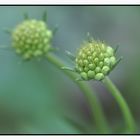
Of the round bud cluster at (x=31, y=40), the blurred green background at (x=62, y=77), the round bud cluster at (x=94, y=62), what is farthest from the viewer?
the blurred green background at (x=62, y=77)

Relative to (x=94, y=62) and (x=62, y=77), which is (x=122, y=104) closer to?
(x=94, y=62)

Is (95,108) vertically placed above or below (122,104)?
below

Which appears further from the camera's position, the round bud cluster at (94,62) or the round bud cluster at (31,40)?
the round bud cluster at (31,40)

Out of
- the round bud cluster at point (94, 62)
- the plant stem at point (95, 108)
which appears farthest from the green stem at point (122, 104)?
the plant stem at point (95, 108)

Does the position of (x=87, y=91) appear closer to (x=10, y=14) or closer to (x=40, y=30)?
(x=40, y=30)

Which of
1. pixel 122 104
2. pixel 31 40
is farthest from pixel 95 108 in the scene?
pixel 31 40

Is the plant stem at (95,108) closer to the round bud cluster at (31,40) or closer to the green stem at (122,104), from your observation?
the round bud cluster at (31,40)
